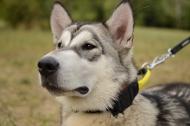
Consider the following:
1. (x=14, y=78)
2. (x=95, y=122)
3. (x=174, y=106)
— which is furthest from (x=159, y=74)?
(x=95, y=122)

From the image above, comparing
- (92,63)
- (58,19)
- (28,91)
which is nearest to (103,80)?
(92,63)

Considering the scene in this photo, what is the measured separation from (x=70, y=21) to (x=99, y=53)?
90 centimetres

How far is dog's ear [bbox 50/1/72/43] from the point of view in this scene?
3854 millimetres

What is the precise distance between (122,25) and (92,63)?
69 centimetres

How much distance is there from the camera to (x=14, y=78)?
8.34 meters

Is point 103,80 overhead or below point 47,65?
below

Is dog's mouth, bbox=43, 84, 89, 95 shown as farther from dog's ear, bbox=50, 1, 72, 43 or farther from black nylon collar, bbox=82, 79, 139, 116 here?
dog's ear, bbox=50, 1, 72, 43

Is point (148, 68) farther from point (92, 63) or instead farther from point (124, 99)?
point (92, 63)

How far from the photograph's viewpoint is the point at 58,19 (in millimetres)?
3998

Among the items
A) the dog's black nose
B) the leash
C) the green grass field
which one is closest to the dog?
the dog's black nose

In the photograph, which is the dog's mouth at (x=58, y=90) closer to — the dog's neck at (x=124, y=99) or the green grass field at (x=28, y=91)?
the dog's neck at (x=124, y=99)

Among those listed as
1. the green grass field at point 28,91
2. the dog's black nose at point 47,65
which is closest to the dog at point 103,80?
the dog's black nose at point 47,65

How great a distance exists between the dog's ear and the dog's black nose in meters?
1.30

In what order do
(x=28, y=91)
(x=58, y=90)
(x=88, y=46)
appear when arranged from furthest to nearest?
(x=28, y=91) → (x=88, y=46) → (x=58, y=90)
